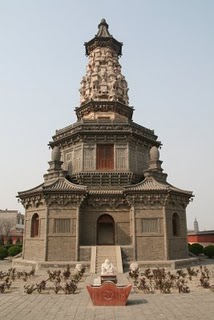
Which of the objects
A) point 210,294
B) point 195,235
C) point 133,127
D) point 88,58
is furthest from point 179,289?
point 195,235

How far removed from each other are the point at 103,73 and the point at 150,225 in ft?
56.3

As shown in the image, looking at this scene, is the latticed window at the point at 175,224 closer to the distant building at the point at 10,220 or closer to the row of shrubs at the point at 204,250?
the row of shrubs at the point at 204,250

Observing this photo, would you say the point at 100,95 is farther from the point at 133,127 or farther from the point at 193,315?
the point at 193,315

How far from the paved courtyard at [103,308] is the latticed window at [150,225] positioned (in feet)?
28.3

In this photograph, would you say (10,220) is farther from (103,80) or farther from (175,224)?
(175,224)

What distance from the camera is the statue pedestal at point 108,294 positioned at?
1083 cm

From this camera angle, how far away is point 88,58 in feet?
113

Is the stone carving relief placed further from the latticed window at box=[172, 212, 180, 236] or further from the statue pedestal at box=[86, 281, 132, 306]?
the statue pedestal at box=[86, 281, 132, 306]

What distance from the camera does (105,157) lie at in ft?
85.5

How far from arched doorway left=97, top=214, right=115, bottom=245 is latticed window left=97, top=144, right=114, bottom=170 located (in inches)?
167

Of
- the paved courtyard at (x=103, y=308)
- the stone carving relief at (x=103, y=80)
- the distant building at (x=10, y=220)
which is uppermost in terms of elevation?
the stone carving relief at (x=103, y=80)

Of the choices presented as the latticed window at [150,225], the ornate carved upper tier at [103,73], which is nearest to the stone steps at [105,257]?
the latticed window at [150,225]

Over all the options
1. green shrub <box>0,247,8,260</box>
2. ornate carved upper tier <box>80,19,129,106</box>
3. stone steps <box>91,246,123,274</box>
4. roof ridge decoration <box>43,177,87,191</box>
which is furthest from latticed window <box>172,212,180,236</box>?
green shrub <box>0,247,8,260</box>

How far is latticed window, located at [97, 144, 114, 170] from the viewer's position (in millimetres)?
25828
